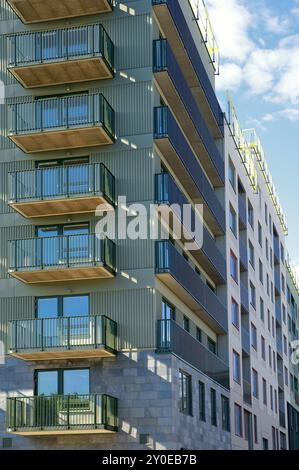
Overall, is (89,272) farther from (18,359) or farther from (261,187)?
(261,187)

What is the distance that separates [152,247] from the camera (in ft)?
122

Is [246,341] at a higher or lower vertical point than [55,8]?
lower

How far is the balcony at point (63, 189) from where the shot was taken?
37.2m

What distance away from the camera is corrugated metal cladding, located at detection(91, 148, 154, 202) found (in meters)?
38.0

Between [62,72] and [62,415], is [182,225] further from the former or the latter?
[62,415]

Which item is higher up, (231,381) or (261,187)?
(261,187)

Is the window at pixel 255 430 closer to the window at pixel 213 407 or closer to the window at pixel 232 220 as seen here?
the window at pixel 232 220

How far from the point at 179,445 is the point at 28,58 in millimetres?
17404

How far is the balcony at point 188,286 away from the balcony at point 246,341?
23.1 feet

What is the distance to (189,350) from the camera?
132 ft

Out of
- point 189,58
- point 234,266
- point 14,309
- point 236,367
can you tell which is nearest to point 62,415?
point 14,309

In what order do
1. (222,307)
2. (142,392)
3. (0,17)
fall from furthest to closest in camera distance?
(222,307)
(0,17)
(142,392)

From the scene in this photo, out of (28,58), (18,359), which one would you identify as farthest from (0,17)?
(18,359)

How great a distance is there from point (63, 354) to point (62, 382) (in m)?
1.46
